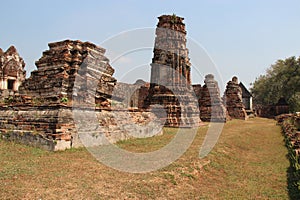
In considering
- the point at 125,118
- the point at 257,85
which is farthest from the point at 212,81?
the point at 257,85

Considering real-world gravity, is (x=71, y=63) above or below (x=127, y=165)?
above

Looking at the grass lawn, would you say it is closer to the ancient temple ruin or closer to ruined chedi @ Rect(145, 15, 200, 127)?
ruined chedi @ Rect(145, 15, 200, 127)

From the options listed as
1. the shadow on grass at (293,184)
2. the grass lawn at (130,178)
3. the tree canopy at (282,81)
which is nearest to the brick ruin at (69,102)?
the grass lawn at (130,178)

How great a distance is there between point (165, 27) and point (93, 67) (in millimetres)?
9211

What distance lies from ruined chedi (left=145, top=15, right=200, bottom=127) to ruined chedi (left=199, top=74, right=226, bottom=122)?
649 cm

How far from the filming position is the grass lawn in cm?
409

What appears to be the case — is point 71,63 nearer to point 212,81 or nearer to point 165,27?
point 165,27

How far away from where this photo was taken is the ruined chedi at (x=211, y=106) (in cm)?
2309

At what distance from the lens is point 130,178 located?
4.93 m

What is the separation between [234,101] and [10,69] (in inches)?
867

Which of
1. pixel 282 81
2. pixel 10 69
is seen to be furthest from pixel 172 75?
pixel 282 81

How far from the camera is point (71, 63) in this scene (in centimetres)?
897

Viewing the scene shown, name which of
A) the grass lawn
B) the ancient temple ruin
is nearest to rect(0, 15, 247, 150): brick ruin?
the grass lawn

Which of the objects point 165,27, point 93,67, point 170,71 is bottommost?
point 93,67
